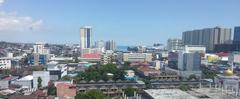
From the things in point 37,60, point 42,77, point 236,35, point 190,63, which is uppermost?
point 236,35

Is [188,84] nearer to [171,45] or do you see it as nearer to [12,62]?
[12,62]

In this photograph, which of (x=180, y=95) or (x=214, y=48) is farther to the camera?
(x=214, y=48)

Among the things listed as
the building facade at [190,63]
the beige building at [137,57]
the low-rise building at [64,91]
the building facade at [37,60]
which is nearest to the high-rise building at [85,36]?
the beige building at [137,57]

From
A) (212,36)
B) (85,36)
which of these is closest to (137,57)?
(212,36)

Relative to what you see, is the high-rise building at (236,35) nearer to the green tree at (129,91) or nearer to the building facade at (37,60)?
the building facade at (37,60)

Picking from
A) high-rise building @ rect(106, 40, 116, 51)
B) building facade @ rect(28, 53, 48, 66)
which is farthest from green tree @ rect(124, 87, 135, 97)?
high-rise building @ rect(106, 40, 116, 51)

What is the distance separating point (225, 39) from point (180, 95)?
127ft

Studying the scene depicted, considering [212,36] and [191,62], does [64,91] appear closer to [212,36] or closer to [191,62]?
[191,62]

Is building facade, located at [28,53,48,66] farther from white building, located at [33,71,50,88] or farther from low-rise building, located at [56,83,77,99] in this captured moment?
low-rise building, located at [56,83,77,99]

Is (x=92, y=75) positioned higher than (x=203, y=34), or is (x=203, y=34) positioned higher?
(x=203, y=34)

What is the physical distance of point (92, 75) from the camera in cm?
2186

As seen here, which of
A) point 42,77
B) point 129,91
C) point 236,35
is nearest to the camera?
point 129,91

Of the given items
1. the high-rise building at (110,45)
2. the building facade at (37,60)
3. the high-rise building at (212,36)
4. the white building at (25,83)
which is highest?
the high-rise building at (212,36)

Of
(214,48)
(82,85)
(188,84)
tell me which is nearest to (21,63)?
(82,85)
